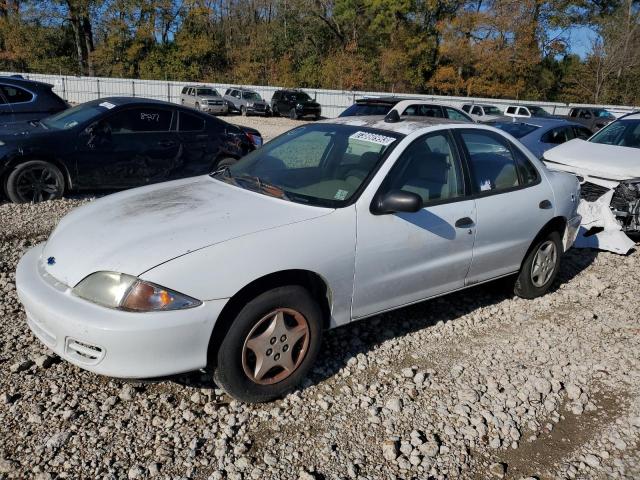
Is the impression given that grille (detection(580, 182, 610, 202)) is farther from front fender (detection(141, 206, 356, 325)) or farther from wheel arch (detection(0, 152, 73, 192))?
wheel arch (detection(0, 152, 73, 192))

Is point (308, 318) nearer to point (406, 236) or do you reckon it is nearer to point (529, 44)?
point (406, 236)

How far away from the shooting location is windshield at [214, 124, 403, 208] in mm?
3621

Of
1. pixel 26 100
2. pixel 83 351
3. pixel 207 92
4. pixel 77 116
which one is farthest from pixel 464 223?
pixel 207 92

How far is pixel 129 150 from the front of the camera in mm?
7543

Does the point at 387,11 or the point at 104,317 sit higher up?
the point at 387,11

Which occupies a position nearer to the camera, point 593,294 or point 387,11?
point 593,294

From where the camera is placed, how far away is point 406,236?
11.9 ft

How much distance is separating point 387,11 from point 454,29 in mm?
6457

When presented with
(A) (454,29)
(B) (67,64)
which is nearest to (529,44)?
(A) (454,29)

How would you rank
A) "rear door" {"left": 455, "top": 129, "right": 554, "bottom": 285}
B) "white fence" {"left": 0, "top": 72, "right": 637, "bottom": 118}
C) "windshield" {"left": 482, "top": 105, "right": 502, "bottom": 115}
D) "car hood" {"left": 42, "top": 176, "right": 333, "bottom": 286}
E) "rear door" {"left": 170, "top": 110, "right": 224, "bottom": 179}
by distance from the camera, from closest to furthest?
"car hood" {"left": 42, "top": 176, "right": 333, "bottom": 286} < "rear door" {"left": 455, "top": 129, "right": 554, "bottom": 285} < "rear door" {"left": 170, "top": 110, "right": 224, "bottom": 179} < "windshield" {"left": 482, "top": 105, "right": 502, "bottom": 115} < "white fence" {"left": 0, "top": 72, "right": 637, "bottom": 118}

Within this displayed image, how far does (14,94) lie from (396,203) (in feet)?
26.8

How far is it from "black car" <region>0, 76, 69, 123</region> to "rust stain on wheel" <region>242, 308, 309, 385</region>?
25.1ft

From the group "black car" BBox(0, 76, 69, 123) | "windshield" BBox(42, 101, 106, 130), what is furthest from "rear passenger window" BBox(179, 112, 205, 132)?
"black car" BBox(0, 76, 69, 123)

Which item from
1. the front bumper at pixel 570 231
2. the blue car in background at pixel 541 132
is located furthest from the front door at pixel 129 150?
the blue car in background at pixel 541 132
